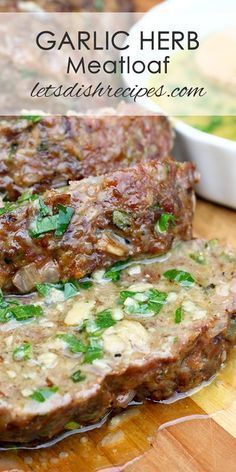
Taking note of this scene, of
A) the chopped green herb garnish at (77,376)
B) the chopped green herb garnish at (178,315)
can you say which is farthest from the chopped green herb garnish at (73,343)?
the chopped green herb garnish at (178,315)

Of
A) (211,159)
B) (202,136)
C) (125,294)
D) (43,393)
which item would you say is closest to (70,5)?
(202,136)

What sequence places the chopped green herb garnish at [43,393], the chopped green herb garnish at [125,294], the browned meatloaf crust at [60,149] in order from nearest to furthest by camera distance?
the chopped green herb garnish at [43,393]
the chopped green herb garnish at [125,294]
the browned meatloaf crust at [60,149]

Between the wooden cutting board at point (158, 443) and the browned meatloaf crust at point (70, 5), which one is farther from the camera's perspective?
the browned meatloaf crust at point (70, 5)

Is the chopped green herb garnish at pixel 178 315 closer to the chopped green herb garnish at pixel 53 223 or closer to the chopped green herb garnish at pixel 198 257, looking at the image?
the chopped green herb garnish at pixel 198 257

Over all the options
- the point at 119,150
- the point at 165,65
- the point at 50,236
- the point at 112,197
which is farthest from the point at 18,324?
the point at 165,65

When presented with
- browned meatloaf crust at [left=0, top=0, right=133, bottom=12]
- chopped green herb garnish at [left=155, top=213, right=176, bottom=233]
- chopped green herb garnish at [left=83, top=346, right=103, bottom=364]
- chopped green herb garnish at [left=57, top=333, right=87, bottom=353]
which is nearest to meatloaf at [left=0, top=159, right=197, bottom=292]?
chopped green herb garnish at [left=155, top=213, right=176, bottom=233]

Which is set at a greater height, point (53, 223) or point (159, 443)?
point (53, 223)

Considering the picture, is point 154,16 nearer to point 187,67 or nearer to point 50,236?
point 187,67

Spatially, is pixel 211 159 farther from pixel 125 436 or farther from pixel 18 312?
pixel 125 436

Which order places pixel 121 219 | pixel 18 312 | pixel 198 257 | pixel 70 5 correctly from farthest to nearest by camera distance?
pixel 70 5, pixel 198 257, pixel 121 219, pixel 18 312
